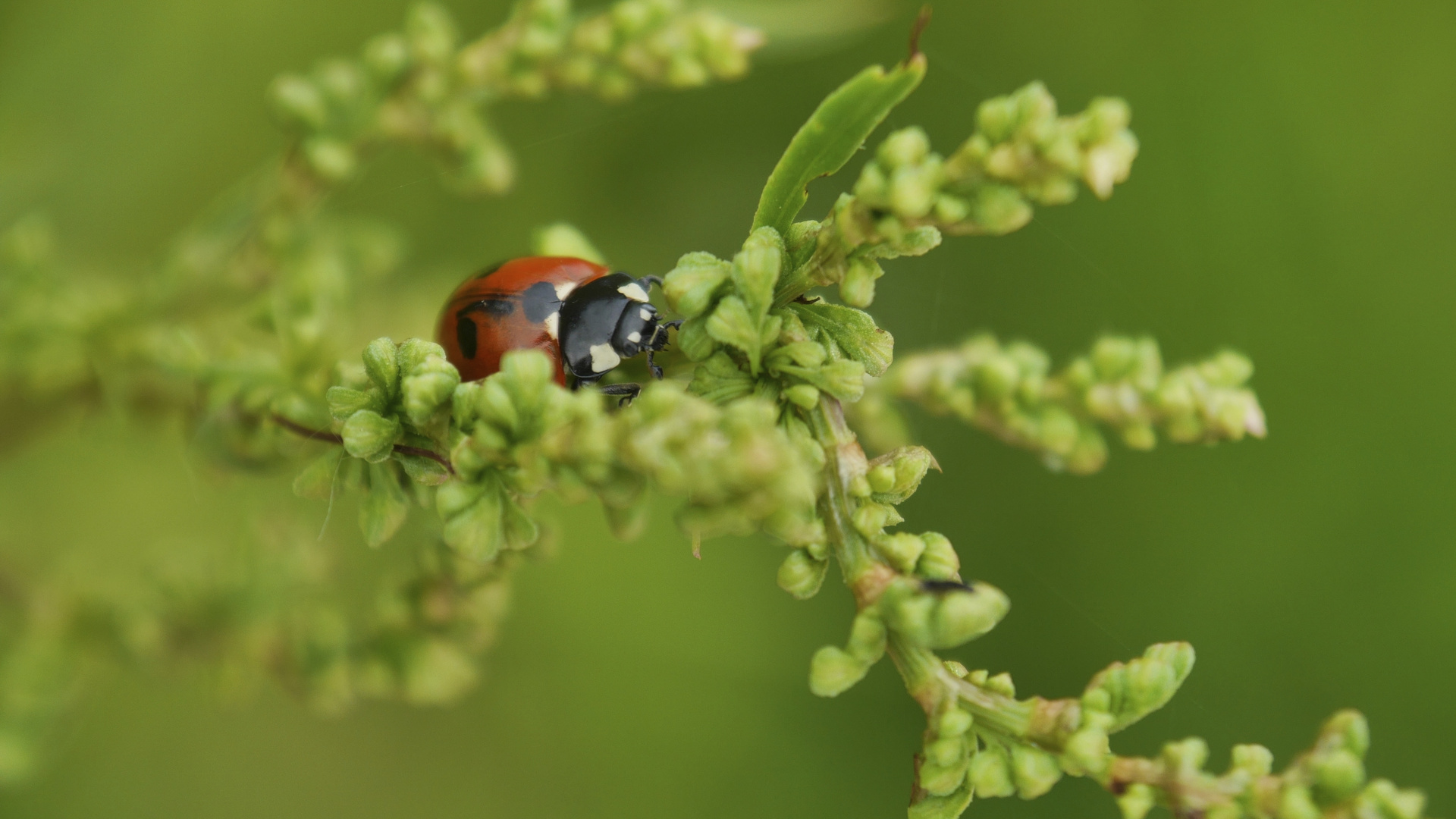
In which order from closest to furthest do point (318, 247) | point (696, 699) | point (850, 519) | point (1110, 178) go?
point (1110, 178) → point (850, 519) → point (318, 247) → point (696, 699)

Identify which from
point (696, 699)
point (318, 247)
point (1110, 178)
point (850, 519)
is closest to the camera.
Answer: point (1110, 178)

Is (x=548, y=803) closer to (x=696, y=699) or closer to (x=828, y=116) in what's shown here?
(x=696, y=699)

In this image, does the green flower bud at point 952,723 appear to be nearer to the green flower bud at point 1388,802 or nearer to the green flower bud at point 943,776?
the green flower bud at point 943,776

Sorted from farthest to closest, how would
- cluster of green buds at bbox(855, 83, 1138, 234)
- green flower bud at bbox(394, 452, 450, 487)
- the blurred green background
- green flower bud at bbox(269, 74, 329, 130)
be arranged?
the blurred green background < green flower bud at bbox(269, 74, 329, 130) < green flower bud at bbox(394, 452, 450, 487) < cluster of green buds at bbox(855, 83, 1138, 234)

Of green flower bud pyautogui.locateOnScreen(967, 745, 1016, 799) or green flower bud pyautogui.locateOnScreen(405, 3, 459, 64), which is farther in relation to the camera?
green flower bud pyautogui.locateOnScreen(405, 3, 459, 64)

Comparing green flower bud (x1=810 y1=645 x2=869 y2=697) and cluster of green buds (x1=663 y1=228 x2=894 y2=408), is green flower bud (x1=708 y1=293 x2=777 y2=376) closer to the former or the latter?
cluster of green buds (x1=663 y1=228 x2=894 y2=408)

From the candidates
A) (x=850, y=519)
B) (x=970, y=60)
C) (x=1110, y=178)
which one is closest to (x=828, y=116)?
(x=1110, y=178)

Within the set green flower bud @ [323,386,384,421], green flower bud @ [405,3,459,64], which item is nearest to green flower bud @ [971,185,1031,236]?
green flower bud @ [323,386,384,421]
